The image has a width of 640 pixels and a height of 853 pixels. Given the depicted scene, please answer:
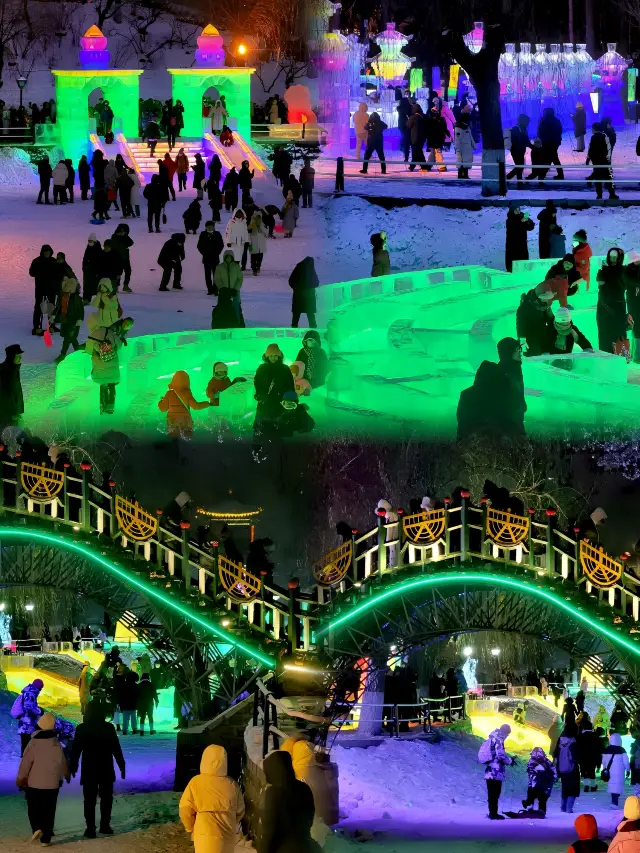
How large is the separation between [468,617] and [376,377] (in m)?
7.05

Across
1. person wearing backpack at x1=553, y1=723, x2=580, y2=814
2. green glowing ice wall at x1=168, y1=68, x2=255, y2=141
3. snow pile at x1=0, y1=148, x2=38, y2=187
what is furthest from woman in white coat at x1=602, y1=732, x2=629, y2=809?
green glowing ice wall at x1=168, y1=68, x2=255, y2=141

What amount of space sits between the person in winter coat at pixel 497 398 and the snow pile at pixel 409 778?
343 cm

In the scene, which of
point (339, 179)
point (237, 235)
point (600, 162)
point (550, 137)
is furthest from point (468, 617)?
point (550, 137)

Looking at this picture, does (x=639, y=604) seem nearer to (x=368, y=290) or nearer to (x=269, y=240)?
(x=368, y=290)

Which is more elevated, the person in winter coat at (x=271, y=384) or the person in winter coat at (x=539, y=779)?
the person in winter coat at (x=271, y=384)

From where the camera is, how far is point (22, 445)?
17922mm

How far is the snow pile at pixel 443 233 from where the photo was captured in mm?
29938

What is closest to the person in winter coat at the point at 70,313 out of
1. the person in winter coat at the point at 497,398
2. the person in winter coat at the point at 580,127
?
the person in winter coat at the point at 497,398

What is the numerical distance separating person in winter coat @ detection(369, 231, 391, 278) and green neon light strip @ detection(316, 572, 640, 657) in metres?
12.3

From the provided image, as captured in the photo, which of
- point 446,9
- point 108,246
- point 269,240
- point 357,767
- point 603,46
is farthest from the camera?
point 603,46

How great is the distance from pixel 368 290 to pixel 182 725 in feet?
37.0

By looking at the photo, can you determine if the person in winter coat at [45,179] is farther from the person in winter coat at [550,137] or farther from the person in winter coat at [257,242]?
the person in winter coat at [550,137]

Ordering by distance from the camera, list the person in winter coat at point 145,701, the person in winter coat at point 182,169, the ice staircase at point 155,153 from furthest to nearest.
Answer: the ice staircase at point 155,153, the person in winter coat at point 182,169, the person in winter coat at point 145,701

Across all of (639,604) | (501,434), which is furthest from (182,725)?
(501,434)
